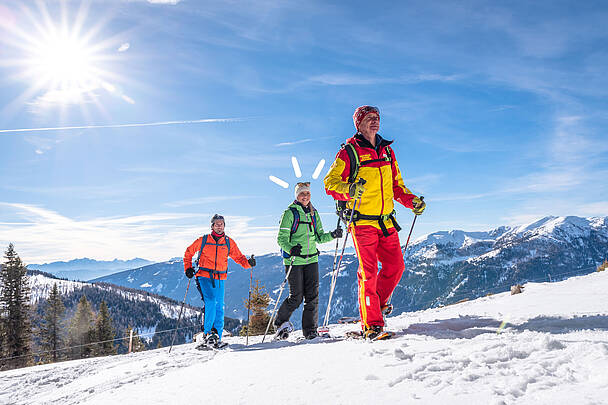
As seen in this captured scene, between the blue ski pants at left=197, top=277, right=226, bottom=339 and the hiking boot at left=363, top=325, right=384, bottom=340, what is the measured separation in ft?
13.0

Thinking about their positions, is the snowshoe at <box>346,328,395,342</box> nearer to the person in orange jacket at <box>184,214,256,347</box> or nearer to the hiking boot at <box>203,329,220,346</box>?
the hiking boot at <box>203,329,220,346</box>

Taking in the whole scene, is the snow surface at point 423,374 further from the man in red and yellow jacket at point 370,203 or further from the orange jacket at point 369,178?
the orange jacket at point 369,178

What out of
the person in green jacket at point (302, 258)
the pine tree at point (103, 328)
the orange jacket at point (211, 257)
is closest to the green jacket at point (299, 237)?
the person in green jacket at point (302, 258)

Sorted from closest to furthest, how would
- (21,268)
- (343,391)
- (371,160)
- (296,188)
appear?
(343,391) < (371,160) < (296,188) < (21,268)

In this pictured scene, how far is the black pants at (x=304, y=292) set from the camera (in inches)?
240

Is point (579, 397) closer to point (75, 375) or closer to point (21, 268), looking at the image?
point (75, 375)

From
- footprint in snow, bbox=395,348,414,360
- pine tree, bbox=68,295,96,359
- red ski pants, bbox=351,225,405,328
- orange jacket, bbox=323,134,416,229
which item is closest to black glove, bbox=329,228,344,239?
red ski pants, bbox=351,225,405,328

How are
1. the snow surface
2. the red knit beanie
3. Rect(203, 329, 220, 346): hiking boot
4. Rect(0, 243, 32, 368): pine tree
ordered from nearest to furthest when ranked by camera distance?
the snow surface, the red knit beanie, Rect(203, 329, 220, 346): hiking boot, Rect(0, 243, 32, 368): pine tree

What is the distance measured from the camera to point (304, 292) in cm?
618

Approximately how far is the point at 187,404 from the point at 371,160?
10.6 feet

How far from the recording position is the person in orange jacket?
7.17 m

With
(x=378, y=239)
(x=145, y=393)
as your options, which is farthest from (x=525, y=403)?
(x=378, y=239)

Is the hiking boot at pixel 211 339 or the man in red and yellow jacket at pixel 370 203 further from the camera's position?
the hiking boot at pixel 211 339

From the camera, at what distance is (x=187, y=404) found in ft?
7.96
